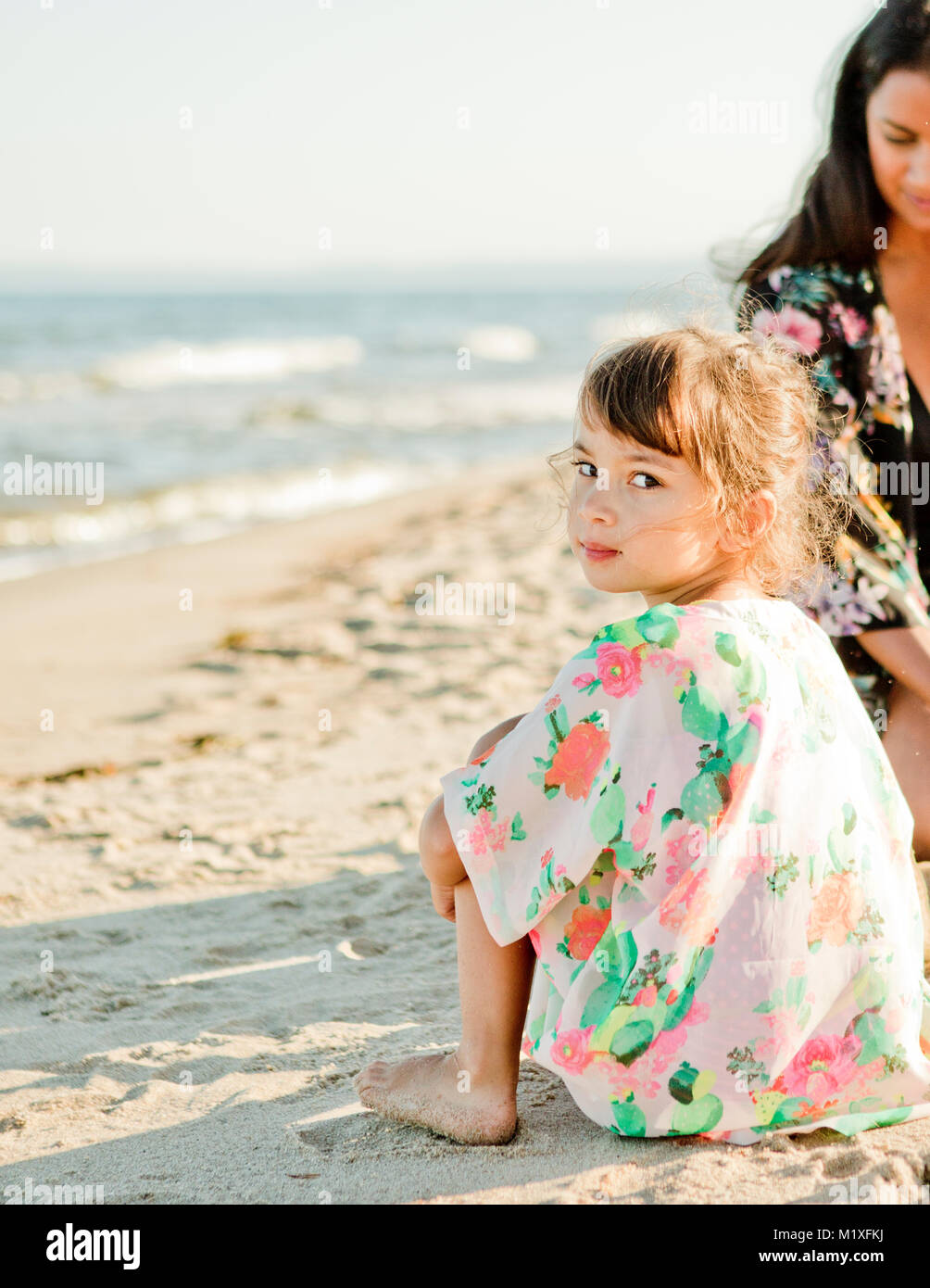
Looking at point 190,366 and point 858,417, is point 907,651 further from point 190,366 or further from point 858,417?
point 190,366

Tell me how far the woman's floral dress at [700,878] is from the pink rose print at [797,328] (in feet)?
3.44

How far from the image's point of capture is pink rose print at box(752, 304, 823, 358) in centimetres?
268

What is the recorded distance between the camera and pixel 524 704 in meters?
4.49

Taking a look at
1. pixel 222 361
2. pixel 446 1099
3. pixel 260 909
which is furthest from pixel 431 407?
pixel 446 1099

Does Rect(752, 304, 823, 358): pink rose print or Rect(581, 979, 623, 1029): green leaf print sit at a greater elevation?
Rect(752, 304, 823, 358): pink rose print

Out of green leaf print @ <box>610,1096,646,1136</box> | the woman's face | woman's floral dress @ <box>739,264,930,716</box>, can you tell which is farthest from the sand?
the woman's face

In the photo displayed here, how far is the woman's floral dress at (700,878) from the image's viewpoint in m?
1.70

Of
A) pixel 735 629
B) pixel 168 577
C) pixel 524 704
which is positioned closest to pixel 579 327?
pixel 168 577

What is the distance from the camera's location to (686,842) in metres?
1.69

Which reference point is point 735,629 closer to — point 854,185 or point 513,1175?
point 513,1175

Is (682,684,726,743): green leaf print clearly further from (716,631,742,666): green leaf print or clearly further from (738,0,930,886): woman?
(738,0,930,886): woman

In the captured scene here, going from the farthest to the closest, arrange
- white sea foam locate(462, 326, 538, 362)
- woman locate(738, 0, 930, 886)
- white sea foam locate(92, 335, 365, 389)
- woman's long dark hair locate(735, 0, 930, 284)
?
white sea foam locate(462, 326, 538, 362), white sea foam locate(92, 335, 365, 389), woman locate(738, 0, 930, 886), woman's long dark hair locate(735, 0, 930, 284)

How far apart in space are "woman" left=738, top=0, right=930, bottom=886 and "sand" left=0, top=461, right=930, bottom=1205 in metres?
0.66

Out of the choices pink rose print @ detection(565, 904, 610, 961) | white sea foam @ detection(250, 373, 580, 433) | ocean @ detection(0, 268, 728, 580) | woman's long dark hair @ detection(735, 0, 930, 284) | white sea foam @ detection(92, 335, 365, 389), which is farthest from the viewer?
white sea foam @ detection(92, 335, 365, 389)
